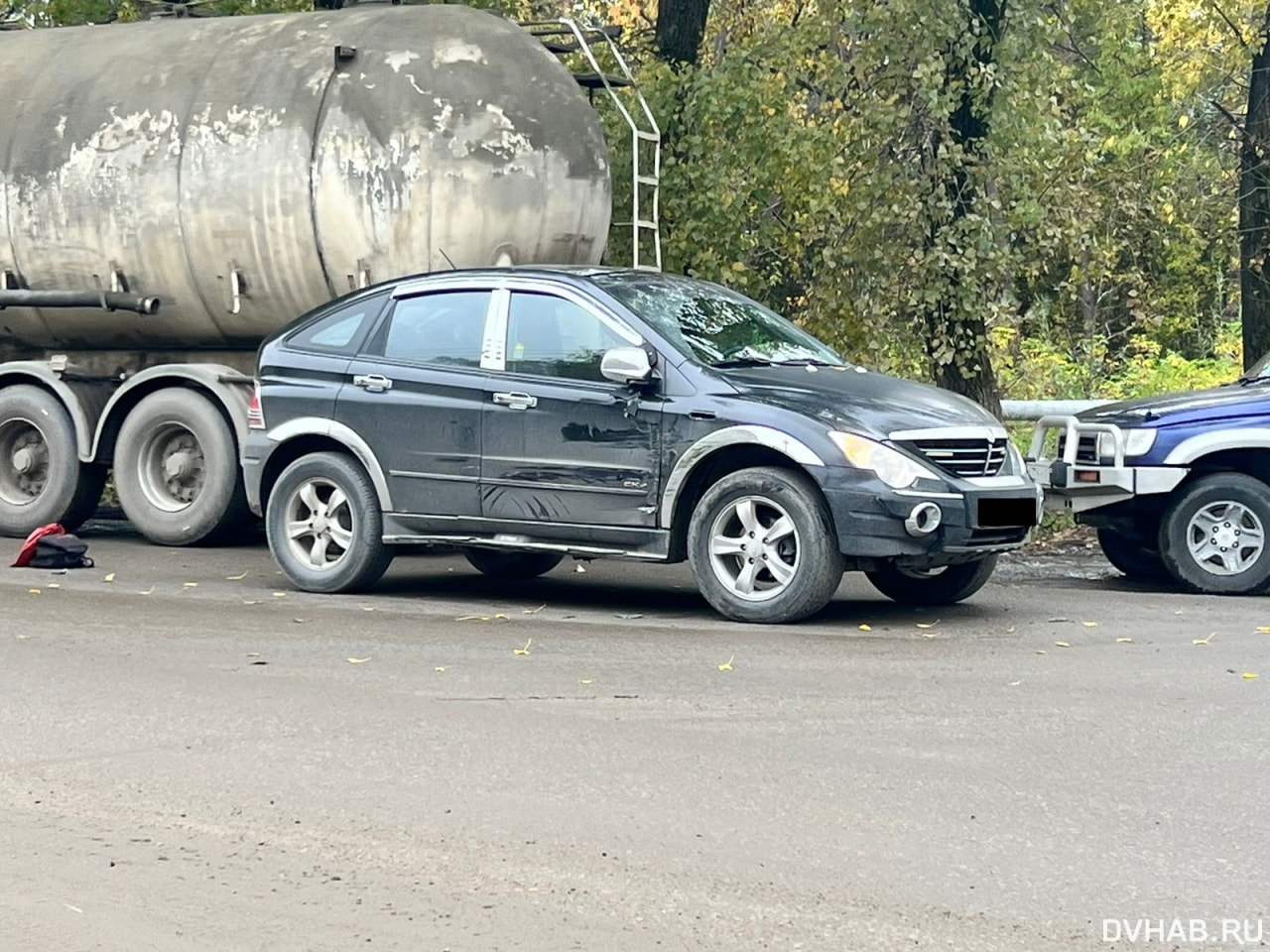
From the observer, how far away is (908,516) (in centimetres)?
955

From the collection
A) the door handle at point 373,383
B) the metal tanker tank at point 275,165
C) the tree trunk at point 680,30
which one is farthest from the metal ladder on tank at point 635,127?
the door handle at point 373,383

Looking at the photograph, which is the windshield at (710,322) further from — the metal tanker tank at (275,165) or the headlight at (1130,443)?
the metal tanker tank at (275,165)

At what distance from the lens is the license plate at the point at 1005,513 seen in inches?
387

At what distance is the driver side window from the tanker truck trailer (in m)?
2.51

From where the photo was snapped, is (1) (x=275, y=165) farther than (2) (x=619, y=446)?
Yes

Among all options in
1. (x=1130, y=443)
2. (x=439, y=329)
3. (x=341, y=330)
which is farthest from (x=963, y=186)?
(x=341, y=330)

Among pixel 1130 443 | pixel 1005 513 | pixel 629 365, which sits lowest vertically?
pixel 1005 513

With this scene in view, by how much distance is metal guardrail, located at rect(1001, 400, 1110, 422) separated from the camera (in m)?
14.9

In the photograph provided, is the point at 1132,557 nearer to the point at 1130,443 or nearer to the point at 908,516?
the point at 1130,443

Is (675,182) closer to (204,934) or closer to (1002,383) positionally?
(1002,383)

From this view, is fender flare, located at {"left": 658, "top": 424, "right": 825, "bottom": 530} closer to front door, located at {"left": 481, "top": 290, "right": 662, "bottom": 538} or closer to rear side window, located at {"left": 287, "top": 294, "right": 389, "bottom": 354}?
front door, located at {"left": 481, "top": 290, "right": 662, "bottom": 538}

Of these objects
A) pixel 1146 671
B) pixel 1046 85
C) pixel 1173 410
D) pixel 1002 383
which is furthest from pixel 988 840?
pixel 1002 383

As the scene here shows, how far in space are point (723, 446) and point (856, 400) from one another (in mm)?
708

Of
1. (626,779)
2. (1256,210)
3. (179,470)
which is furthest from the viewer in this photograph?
(1256,210)
